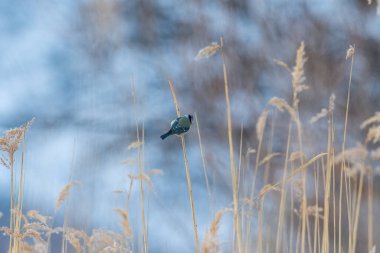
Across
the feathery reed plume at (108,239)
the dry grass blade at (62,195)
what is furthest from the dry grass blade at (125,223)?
the dry grass blade at (62,195)

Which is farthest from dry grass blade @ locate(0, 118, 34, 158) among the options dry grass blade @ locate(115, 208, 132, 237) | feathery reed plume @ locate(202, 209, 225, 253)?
feathery reed plume @ locate(202, 209, 225, 253)

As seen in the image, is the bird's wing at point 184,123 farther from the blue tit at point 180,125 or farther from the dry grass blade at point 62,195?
the dry grass blade at point 62,195

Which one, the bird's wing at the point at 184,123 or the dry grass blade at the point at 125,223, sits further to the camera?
the dry grass blade at the point at 125,223

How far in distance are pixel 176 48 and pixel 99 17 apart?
82 centimetres

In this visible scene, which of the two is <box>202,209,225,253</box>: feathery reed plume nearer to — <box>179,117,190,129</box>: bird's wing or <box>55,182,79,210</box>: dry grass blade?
<box>179,117,190,129</box>: bird's wing

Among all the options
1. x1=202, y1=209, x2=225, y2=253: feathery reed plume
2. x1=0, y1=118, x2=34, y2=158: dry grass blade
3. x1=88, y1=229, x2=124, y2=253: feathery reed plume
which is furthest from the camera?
x1=88, y1=229, x2=124, y2=253: feathery reed plume

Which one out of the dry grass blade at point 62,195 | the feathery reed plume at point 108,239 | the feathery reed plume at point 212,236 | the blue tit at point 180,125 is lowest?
the feathery reed plume at point 212,236

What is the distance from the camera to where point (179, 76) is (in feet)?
20.0

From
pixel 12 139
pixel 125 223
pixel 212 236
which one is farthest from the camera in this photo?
pixel 125 223

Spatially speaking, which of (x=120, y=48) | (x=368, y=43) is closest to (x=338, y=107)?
(x=368, y=43)

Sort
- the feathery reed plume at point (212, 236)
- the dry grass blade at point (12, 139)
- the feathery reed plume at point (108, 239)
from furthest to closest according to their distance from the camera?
the feathery reed plume at point (108, 239)
the dry grass blade at point (12, 139)
the feathery reed plume at point (212, 236)

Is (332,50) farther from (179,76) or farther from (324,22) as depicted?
(179,76)

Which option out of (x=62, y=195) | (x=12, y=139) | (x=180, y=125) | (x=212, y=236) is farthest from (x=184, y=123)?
(x=62, y=195)

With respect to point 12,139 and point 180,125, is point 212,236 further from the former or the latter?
point 12,139
